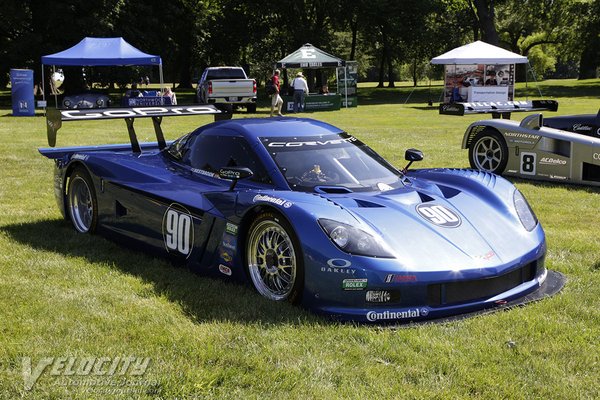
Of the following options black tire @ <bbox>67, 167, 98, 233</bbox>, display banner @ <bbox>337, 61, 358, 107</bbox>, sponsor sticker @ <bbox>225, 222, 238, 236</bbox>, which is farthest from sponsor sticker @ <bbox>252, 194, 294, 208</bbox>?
display banner @ <bbox>337, 61, 358, 107</bbox>

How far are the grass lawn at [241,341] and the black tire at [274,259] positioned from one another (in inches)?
5.0

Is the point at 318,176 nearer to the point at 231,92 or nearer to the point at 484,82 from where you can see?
the point at 231,92

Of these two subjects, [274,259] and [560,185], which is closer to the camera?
[274,259]

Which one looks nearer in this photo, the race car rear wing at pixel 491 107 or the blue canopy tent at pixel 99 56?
the race car rear wing at pixel 491 107

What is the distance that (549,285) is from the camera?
5156 mm

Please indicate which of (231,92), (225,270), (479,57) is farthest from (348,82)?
(225,270)

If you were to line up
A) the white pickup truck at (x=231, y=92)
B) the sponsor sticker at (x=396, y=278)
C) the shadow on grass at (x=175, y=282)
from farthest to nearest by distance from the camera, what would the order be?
the white pickup truck at (x=231, y=92), the shadow on grass at (x=175, y=282), the sponsor sticker at (x=396, y=278)

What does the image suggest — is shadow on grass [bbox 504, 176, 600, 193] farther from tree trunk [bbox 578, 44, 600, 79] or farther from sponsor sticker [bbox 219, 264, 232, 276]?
tree trunk [bbox 578, 44, 600, 79]

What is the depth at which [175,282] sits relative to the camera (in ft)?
17.6

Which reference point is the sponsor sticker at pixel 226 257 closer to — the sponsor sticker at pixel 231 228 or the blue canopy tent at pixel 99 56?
the sponsor sticker at pixel 231 228

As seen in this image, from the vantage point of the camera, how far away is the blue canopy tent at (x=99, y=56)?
25625 millimetres

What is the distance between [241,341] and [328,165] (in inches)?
75.9

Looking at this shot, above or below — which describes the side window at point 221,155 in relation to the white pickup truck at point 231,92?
below

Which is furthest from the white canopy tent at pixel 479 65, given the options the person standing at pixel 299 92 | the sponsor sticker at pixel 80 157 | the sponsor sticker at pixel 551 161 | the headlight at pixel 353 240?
the headlight at pixel 353 240
